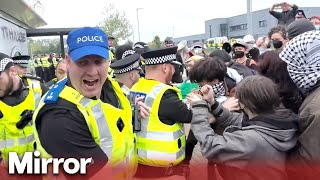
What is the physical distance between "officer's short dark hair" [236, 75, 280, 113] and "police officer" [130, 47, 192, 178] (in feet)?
1.58

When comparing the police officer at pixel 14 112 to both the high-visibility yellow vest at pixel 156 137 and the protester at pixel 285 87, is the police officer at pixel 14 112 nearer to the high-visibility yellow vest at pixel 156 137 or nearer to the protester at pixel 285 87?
the high-visibility yellow vest at pixel 156 137

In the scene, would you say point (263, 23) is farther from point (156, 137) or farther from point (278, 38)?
point (156, 137)

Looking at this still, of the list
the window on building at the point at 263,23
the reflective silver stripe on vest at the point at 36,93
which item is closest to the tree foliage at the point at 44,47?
the reflective silver stripe on vest at the point at 36,93

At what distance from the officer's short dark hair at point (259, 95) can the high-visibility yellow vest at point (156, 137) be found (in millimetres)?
614

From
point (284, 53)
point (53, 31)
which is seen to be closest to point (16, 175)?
point (284, 53)

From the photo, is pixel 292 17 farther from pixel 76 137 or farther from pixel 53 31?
pixel 53 31

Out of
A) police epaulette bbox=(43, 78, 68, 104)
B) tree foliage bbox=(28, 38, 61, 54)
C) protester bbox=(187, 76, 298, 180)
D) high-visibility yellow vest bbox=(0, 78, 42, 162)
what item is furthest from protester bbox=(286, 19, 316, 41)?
tree foliage bbox=(28, 38, 61, 54)

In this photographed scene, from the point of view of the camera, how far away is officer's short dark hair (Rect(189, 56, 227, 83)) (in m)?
2.67

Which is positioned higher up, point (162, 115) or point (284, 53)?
point (284, 53)

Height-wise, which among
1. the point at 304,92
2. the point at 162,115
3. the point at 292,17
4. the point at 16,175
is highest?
the point at 292,17

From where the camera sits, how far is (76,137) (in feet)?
5.21

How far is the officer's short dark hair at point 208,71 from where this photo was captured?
267 cm

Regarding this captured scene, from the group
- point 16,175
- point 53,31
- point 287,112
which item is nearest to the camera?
point 16,175

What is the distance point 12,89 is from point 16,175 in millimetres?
1453
